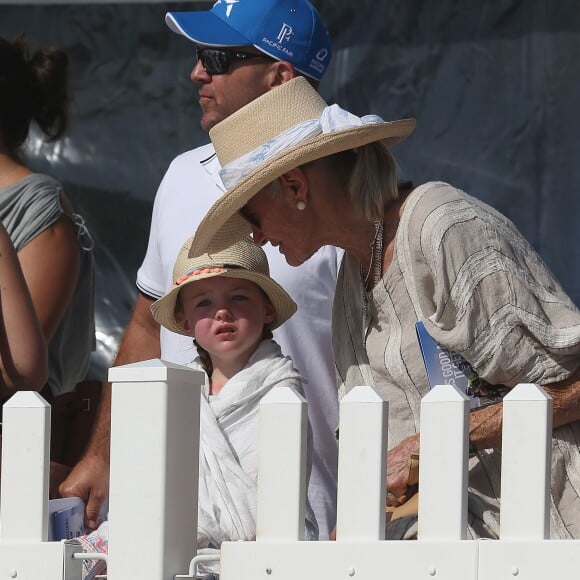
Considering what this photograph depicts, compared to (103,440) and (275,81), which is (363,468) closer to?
(103,440)

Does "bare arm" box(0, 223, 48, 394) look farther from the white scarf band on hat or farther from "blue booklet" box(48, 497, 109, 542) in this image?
the white scarf band on hat

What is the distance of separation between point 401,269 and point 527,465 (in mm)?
729

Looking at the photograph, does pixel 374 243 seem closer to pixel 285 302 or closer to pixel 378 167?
pixel 378 167

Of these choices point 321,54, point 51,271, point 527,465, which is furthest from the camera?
point 51,271

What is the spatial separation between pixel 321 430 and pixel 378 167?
3.21 feet

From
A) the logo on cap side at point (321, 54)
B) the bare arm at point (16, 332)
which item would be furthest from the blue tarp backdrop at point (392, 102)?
the bare arm at point (16, 332)

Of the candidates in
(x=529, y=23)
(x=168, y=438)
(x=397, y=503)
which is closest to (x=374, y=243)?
(x=397, y=503)

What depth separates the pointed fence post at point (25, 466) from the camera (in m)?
2.28

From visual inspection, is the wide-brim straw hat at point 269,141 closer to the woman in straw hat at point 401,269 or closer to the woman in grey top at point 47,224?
the woman in straw hat at point 401,269

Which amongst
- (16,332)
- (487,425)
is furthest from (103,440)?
(487,425)

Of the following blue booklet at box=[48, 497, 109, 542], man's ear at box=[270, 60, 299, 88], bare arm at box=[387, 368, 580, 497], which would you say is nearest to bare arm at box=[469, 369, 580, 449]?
bare arm at box=[387, 368, 580, 497]

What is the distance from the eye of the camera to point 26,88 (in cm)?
433

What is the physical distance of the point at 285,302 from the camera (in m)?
3.44

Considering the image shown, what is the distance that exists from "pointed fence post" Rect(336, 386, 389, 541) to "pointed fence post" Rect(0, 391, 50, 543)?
455 millimetres
